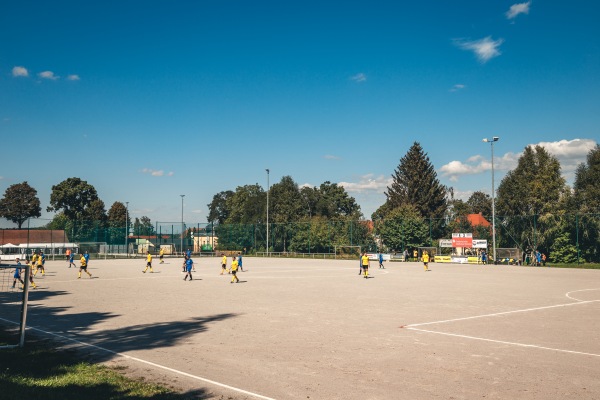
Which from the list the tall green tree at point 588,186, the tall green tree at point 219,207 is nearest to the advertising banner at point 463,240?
the tall green tree at point 588,186

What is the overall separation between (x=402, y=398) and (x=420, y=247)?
58159 mm

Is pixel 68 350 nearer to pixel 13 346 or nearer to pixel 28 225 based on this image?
pixel 13 346

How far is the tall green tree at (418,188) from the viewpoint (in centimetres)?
9212

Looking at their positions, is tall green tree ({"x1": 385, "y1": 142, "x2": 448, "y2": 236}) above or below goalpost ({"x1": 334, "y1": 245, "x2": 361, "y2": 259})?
above

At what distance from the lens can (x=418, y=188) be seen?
92.9 metres

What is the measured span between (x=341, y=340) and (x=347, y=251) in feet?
192

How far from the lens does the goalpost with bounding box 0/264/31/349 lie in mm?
11633

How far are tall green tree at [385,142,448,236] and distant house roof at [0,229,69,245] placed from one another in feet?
193

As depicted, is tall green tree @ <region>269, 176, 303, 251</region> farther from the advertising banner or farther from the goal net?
the goal net

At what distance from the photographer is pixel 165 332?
44.5 feet

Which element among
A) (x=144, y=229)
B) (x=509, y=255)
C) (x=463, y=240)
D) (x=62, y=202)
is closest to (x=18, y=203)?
(x=62, y=202)

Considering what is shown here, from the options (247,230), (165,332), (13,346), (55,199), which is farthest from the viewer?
(55,199)

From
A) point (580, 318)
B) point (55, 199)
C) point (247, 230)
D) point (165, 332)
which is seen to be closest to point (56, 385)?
point (165, 332)

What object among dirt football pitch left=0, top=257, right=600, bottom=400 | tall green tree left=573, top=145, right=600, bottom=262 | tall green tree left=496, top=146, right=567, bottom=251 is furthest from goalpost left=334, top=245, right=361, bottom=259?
dirt football pitch left=0, top=257, right=600, bottom=400
